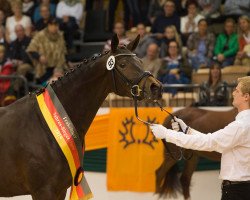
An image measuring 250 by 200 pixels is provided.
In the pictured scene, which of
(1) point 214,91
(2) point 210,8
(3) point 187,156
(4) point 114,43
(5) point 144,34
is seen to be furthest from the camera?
(2) point 210,8

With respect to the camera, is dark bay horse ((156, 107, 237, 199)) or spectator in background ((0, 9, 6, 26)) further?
spectator in background ((0, 9, 6, 26))

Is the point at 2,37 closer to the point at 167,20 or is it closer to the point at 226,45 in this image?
the point at 167,20

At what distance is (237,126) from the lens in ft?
17.0

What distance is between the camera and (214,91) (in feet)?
35.0

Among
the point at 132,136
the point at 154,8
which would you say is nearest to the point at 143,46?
the point at 154,8

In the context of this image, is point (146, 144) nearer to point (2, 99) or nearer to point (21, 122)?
point (2, 99)

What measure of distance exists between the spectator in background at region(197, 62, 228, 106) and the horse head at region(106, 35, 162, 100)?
4.77m

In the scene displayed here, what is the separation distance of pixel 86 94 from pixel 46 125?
Answer: 17.7 inches

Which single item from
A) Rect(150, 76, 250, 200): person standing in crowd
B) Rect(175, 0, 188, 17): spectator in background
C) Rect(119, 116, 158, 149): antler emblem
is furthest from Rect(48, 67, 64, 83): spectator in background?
Rect(150, 76, 250, 200): person standing in crowd

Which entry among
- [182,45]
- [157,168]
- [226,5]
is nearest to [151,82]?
[157,168]

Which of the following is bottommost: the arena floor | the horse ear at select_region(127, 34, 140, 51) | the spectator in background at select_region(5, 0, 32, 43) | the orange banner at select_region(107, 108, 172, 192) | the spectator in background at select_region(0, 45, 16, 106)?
the arena floor

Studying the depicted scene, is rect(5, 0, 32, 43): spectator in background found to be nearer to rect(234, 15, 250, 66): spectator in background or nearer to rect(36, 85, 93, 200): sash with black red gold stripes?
rect(234, 15, 250, 66): spectator in background

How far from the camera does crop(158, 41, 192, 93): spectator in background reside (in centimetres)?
1155

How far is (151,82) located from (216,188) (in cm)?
513
